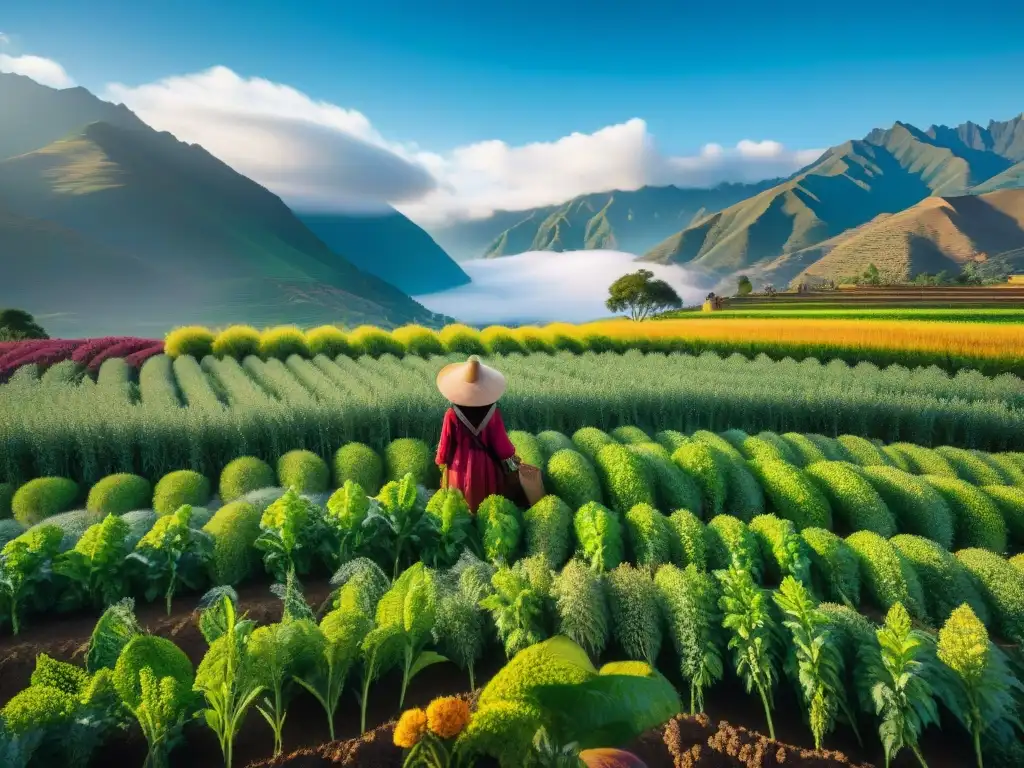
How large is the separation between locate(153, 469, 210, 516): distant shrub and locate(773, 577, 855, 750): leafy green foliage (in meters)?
5.16

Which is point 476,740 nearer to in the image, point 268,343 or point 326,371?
point 326,371

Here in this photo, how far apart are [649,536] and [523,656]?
6.46 ft

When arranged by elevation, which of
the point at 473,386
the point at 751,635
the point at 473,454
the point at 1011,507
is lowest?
the point at 1011,507

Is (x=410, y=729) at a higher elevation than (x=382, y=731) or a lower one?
higher

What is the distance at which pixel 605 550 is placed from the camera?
145 inches

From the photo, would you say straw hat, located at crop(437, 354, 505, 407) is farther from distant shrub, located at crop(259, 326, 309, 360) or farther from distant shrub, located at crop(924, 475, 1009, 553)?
distant shrub, located at crop(259, 326, 309, 360)

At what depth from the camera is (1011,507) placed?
4945 millimetres

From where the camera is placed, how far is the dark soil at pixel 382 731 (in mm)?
2082

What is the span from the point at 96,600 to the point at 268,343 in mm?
12101

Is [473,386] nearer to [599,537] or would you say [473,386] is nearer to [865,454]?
[599,537]

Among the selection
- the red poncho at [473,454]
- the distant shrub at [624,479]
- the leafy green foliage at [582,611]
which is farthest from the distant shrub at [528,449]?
the leafy green foliage at [582,611]

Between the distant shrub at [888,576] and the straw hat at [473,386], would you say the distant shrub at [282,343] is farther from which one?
the distant shrub at [888,576]

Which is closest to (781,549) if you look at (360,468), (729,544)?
(729,544)

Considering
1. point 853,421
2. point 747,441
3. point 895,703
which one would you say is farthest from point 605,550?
point 853,421
